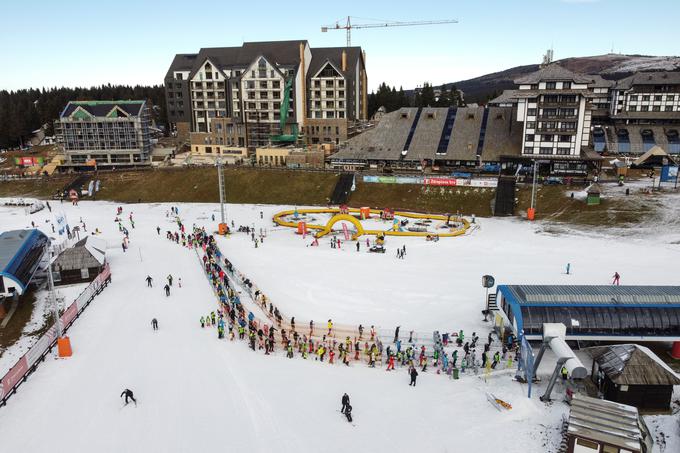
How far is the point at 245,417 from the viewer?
21875mm

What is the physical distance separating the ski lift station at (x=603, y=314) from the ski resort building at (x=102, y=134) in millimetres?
87971

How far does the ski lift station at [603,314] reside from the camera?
2777 centimetres

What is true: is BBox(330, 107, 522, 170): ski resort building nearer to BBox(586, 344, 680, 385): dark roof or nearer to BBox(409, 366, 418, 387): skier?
BBox(586, 344, 680, 385): dark roof

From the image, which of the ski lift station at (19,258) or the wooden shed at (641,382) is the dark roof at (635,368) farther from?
the ski lift station at (19,258)

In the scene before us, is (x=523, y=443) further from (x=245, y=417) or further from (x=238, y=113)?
(x=238, y=113)

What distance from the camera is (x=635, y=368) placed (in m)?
22.7

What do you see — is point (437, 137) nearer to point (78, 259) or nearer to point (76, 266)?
point (78, 259)

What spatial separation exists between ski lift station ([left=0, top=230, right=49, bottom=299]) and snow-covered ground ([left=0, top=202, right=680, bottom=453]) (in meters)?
6.36

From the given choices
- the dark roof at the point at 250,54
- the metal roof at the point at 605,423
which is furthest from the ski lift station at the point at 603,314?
the dark roof at the point at 250,54

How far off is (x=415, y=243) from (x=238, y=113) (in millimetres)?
63248

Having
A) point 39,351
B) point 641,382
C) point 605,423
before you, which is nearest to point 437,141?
point 641,382

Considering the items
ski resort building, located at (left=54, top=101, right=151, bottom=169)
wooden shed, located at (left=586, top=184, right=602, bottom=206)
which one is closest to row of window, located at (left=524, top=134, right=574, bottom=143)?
wooden shed, located at (left=586, top=184, right=602, bottom=206)

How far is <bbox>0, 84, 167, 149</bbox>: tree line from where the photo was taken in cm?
13625

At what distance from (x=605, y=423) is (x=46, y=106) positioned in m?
171
